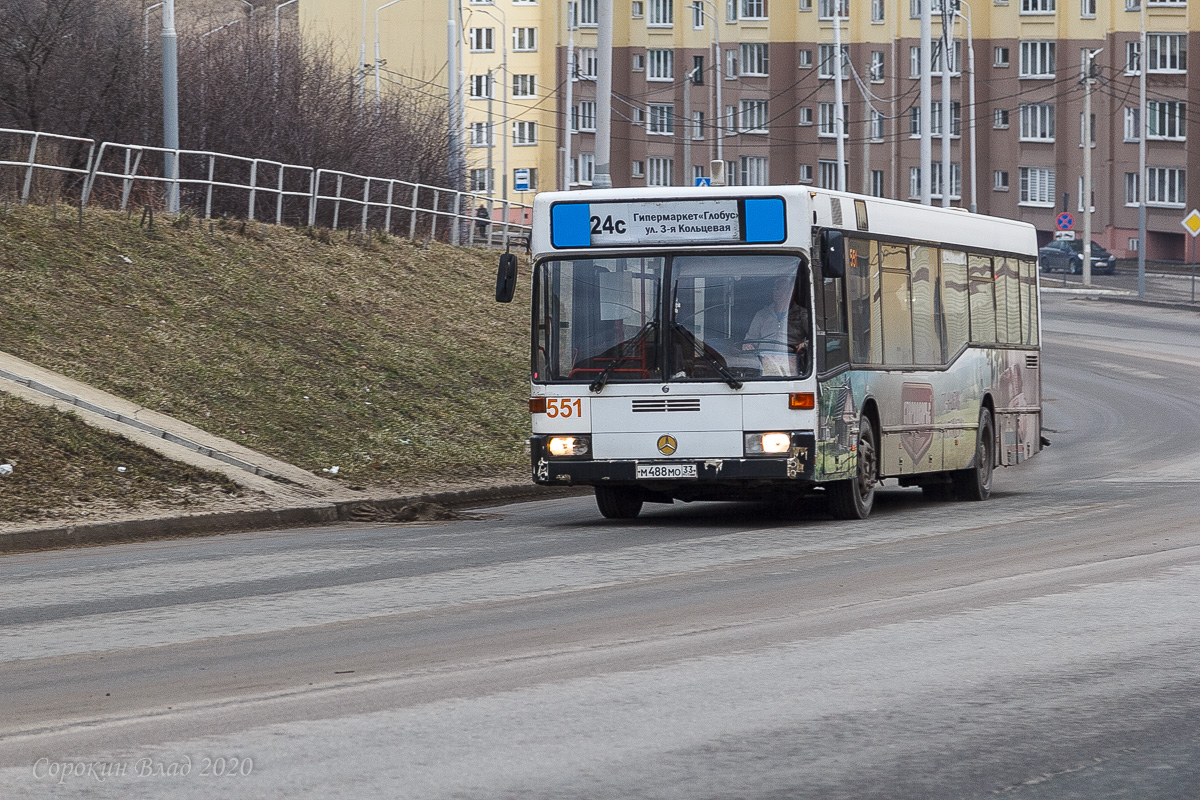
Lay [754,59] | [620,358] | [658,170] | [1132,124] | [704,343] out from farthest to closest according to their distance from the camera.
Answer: [658,170] < [754,59] < [1132,124] < [620,358] < [704,343]

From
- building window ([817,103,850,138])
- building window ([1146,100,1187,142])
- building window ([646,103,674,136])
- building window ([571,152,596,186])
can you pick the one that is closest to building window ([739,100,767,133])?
building window ([817,103,850,138])

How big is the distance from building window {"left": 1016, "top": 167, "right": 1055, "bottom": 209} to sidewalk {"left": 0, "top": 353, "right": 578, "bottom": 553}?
77738 millimetres

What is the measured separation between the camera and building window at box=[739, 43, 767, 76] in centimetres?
10088

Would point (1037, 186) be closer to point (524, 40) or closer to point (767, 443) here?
point (524, 40)

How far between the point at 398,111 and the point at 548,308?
30158 millimetres

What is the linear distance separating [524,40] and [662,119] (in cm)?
1142

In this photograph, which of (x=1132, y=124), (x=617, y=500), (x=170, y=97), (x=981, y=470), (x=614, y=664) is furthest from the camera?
(x=1132, y=124)

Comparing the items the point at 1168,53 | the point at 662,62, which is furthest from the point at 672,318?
the point at 662,62

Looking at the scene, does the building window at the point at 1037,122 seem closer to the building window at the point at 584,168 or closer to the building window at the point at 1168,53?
the building window at the point at 1168,53

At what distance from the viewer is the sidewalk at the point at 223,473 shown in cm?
1526

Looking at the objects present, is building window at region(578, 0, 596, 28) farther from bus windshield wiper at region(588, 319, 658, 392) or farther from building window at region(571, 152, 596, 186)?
bus windshield wiper at region(588, 319, 658, 392)

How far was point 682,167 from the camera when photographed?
10319 centimetres

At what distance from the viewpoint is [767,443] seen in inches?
595

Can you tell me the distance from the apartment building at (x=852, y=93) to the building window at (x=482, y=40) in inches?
9.6
